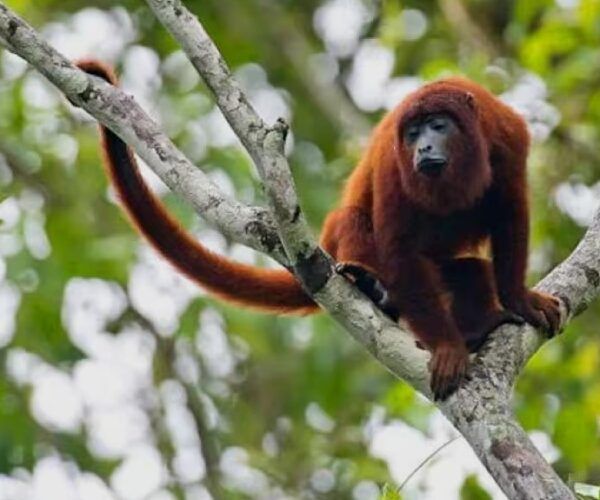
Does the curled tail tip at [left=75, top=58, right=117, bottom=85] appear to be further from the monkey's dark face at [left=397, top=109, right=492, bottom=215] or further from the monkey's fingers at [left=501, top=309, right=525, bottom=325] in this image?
the monkey's fingers at [left=501, top=309, right=525, bottom=325]

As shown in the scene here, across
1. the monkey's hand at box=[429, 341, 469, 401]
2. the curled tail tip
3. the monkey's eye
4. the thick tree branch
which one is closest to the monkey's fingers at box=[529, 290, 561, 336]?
the monkey's hand at box=[429, 341, 469, 401]

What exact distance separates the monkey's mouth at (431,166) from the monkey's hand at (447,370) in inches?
23.8

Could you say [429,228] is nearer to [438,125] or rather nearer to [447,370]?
[438,125]

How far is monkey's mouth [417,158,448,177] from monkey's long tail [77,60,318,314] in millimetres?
478

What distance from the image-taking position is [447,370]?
3998 mm

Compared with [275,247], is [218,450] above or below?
above

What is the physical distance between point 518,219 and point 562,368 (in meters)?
1.99

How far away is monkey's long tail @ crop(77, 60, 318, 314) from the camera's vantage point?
14.6 ft

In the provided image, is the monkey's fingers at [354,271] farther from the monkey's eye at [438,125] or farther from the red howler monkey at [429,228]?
the monkey's eye at [438,125]

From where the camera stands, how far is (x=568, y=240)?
6.99 meters

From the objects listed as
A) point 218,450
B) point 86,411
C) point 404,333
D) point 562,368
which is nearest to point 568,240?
point 562,368

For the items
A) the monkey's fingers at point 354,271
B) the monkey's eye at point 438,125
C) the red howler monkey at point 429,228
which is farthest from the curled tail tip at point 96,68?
the monkey's eye at point 438,125

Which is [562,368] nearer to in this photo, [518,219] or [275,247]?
[518,219]

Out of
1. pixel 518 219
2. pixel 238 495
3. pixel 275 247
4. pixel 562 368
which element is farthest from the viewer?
pixel 238 495
